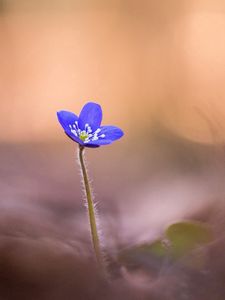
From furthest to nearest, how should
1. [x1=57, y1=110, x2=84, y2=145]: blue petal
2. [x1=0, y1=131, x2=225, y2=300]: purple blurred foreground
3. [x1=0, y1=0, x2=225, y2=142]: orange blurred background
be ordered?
[x1=0, y1=0, x2=225, y2=142]: orange blurred background < [x1=57, y1=110, x2=84, y2=145]: blue petal < [x1=0, y1=131, x2=225, y2=300]: purple blurred foreground

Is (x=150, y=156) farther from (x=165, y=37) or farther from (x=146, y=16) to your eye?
Answer: (x=146, y=16)

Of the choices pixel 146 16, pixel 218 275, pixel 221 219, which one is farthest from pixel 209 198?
pixel 146 16

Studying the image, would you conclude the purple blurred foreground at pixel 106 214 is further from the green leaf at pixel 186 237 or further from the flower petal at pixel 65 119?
the flower petal at pixel 65 119

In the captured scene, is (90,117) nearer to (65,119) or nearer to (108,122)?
(65,119)

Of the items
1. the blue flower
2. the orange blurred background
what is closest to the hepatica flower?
the blue flower

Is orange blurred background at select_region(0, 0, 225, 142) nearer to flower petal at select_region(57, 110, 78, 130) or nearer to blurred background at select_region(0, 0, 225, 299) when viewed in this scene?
blurred background at select_region(0, 0, 225, 299)

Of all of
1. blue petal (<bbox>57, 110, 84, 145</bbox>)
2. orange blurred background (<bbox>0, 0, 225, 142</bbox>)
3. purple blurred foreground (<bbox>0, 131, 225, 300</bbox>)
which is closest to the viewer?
purple blurred foreground (<bbox>0, 131, 225, 300</bbox>)
